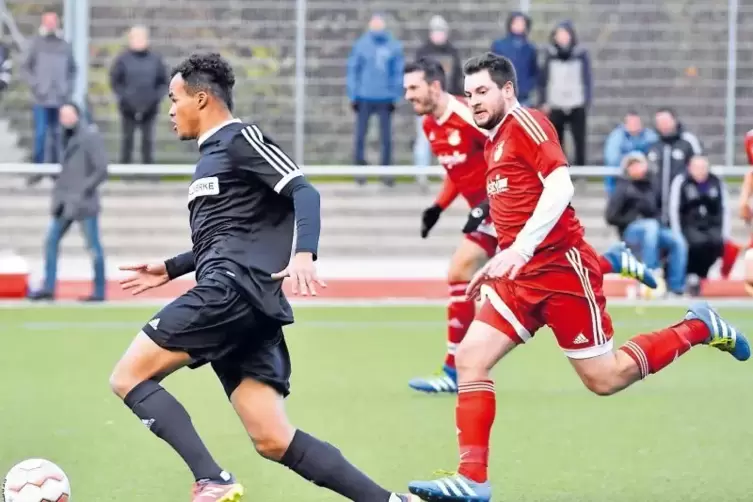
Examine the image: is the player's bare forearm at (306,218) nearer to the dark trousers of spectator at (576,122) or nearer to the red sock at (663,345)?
the red sock at (663,345)

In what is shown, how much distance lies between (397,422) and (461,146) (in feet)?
6.36

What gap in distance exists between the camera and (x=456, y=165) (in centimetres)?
984

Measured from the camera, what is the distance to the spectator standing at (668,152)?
16.9 metres

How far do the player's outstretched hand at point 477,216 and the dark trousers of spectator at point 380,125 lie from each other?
948 centimetres

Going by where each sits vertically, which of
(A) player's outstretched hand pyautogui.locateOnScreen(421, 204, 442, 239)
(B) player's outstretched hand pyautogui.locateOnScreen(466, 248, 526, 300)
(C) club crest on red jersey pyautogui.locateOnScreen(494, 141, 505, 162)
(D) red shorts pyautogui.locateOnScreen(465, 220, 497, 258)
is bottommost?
(D) red shorts pyautogui.locateOnScreen(465, 220, 497, 258)

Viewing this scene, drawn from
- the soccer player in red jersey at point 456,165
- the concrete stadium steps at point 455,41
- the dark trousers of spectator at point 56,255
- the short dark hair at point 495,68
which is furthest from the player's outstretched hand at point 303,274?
the concrete stadium steps at point 455,41

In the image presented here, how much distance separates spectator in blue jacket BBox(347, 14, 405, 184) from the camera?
18.8m

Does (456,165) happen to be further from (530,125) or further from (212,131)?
(212,131)

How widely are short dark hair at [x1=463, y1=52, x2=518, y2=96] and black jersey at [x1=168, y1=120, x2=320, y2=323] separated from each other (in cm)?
136

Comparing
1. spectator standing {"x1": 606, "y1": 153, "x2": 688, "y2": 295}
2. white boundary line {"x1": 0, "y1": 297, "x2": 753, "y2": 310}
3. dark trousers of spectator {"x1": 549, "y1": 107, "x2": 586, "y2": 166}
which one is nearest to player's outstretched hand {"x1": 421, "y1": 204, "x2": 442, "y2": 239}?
white boundary line {"x1": 0, "y1": 297, "x2": 753, "y2": 310}

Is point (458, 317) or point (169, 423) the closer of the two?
point (169, 423)

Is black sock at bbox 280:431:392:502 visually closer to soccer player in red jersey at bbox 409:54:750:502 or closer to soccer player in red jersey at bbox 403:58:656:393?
soccer player in red jersey at bbox 409:54:750:502

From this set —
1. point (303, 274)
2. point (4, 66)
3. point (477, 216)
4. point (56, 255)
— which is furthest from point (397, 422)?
point (4, 66)

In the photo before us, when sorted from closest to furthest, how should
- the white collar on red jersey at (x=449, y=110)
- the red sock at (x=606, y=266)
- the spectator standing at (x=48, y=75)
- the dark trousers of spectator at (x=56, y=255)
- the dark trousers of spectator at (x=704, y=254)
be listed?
the red sock at (x=606, y=266), the white collar on red jersey at (x=449, y=110), the dark trousers of spectator at (x=56, y=255), the dark trousers of spectator at (x=704, y=254), the spectator standing at (x=48, y=75)
